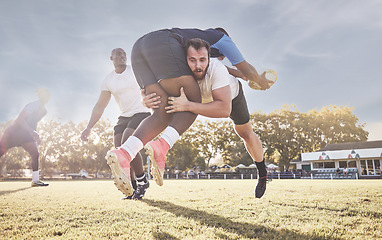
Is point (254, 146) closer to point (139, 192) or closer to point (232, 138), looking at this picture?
point (139, 192)

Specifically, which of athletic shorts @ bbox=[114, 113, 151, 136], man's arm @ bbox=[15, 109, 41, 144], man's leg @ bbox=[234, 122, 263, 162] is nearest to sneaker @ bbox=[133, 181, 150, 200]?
athletic shorts @ bbox=[114, 113, 151, 136]

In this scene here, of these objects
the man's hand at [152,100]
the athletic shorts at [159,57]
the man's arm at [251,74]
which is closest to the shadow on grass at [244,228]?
the man's hand at [152,100]

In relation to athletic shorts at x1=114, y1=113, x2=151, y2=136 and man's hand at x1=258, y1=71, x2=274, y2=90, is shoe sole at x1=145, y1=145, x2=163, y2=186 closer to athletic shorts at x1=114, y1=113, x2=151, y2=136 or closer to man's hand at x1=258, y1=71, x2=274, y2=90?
man's hand at x1=258, y1=71, x2=274, y2=90

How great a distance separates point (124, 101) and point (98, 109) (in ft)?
1.75

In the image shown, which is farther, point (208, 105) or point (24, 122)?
point (24, 122)

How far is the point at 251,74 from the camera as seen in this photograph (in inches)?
129

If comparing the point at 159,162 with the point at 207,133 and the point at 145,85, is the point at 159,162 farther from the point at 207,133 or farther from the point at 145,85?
the point at 207,133

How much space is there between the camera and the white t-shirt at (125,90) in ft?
15.5

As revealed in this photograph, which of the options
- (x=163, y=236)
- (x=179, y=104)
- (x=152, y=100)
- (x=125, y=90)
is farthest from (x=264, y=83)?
(x=125, y=90)

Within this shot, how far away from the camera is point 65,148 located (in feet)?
164

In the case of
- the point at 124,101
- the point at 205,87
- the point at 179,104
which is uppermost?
the point at 124,101

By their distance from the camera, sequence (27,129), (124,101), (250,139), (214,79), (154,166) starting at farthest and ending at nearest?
(27,129), (124,101), (250,139), (214,79), (154,166)

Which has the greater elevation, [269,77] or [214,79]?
[269,77]

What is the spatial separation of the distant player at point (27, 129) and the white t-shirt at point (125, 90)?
325 centimetres
